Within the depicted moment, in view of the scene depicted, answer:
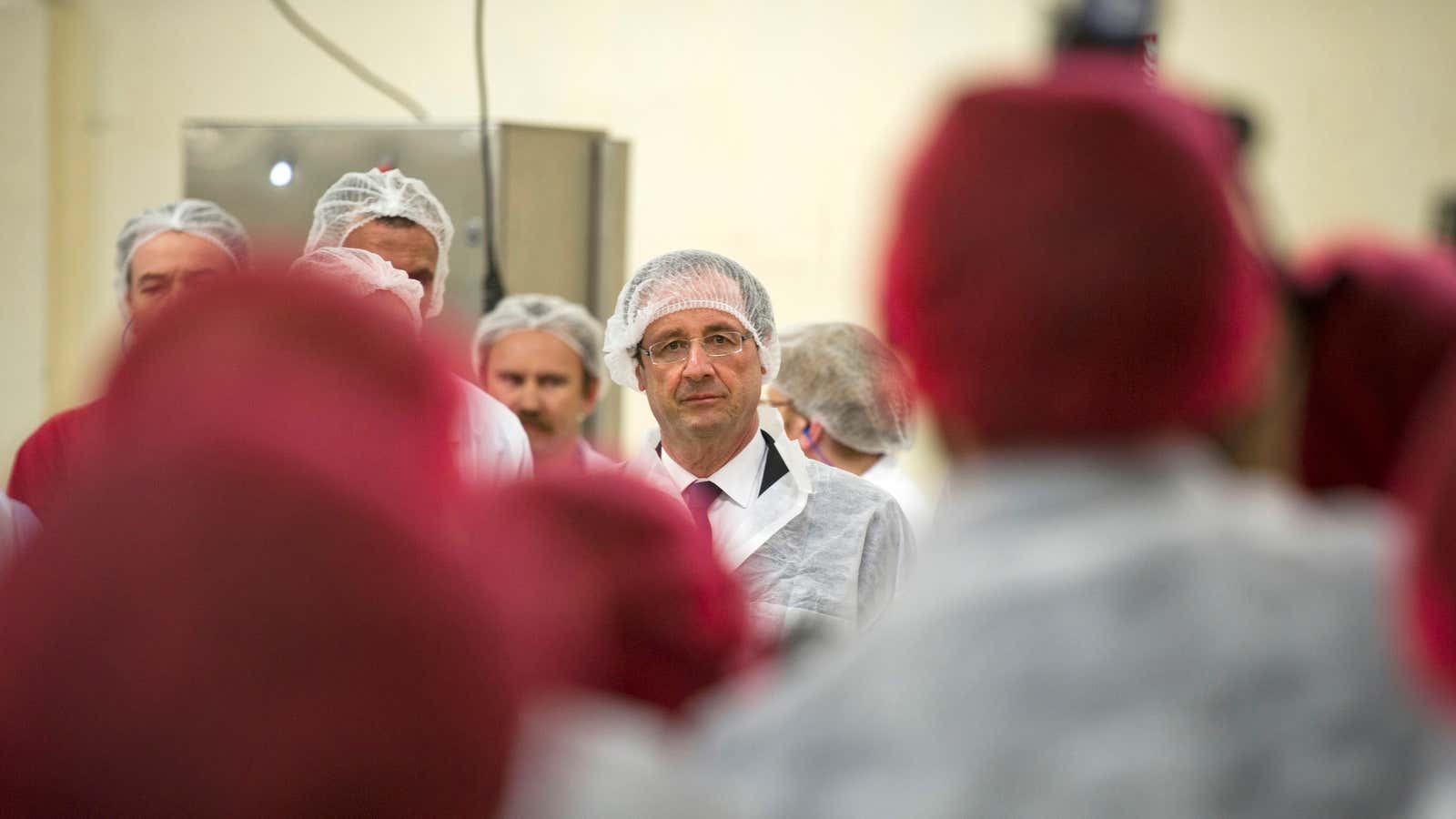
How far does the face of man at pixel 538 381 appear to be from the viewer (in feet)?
10.3

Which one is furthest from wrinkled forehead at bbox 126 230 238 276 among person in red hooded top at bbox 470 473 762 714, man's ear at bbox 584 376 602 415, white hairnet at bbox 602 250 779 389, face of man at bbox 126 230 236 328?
person in red hooded top at bbox 470 473 762 714

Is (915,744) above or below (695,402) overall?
above

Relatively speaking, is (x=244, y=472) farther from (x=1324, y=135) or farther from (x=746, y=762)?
(x=1324, y=135)

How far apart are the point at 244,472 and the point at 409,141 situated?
2976mm

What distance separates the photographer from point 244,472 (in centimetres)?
51

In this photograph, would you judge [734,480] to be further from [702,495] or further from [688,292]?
[688,292]

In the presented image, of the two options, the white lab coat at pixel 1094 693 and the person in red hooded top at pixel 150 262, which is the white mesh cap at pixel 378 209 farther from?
the white lab coat at pixel 1094 693

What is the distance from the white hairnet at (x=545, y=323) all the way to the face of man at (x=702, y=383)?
0.84 metres

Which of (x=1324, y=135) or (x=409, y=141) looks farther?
(x=409, y=141)

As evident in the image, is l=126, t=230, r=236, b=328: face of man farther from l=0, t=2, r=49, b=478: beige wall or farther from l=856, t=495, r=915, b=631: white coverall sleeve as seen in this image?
Answer: l=0, t=2, r=49, b=478: beige wall

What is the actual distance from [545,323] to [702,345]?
3.04 feet

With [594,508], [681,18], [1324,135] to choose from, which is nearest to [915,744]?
[594,508]

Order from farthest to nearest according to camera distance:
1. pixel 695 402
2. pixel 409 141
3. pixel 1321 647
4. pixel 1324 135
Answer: pixel 409 141, pixel 1324 135, pixel 695 402, pixel 1321 647

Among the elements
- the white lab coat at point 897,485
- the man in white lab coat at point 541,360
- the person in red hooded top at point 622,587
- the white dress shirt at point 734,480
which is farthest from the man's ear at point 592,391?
the person in red hooded top at point 622,587
